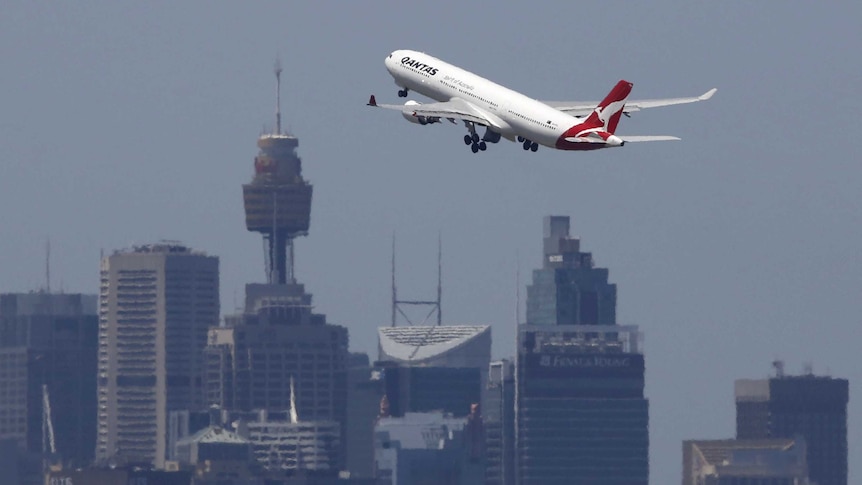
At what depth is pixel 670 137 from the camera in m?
197
